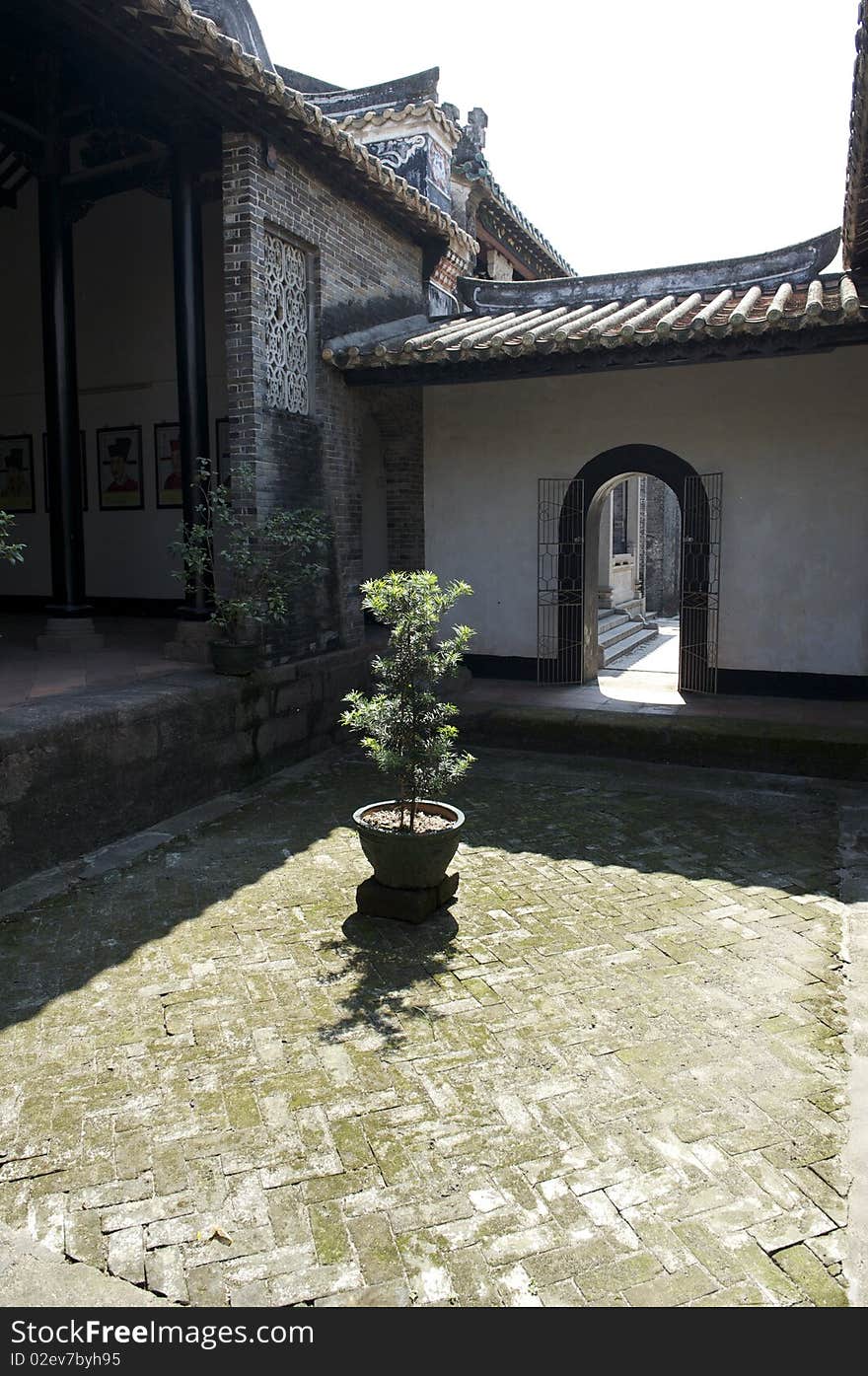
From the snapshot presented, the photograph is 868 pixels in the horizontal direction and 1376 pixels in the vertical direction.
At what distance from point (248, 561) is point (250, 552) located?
0.45 ft

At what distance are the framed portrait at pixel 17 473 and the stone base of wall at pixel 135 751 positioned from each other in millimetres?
6230

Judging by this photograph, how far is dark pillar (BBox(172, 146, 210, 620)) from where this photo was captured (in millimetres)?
8336

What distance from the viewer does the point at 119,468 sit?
40.1 feet

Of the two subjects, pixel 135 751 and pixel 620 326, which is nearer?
pixel 135 751

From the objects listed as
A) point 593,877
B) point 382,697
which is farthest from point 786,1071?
point 382,697

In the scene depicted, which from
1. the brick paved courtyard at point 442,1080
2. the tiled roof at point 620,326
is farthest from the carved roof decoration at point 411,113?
the brick paved courtyard at point 442,1080

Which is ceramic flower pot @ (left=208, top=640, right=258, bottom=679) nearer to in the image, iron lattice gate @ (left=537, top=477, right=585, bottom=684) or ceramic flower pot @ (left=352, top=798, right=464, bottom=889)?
ceramic flower pot @ (left=352, top=798, right=464, bottom=889)

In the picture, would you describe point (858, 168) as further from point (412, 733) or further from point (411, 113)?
point (411, 113)

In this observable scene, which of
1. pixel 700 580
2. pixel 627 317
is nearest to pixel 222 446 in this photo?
pixel 627 317

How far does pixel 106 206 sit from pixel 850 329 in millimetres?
8852

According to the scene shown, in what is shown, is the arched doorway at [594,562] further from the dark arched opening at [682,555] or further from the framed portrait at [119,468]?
the framed portrait at [119,468]

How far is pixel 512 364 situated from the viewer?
29.3 ft

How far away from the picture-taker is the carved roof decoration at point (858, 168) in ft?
16.6

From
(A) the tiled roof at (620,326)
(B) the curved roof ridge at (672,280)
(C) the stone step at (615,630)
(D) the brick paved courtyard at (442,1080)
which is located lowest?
(D) the brick paved courtyard at (442,1080)
